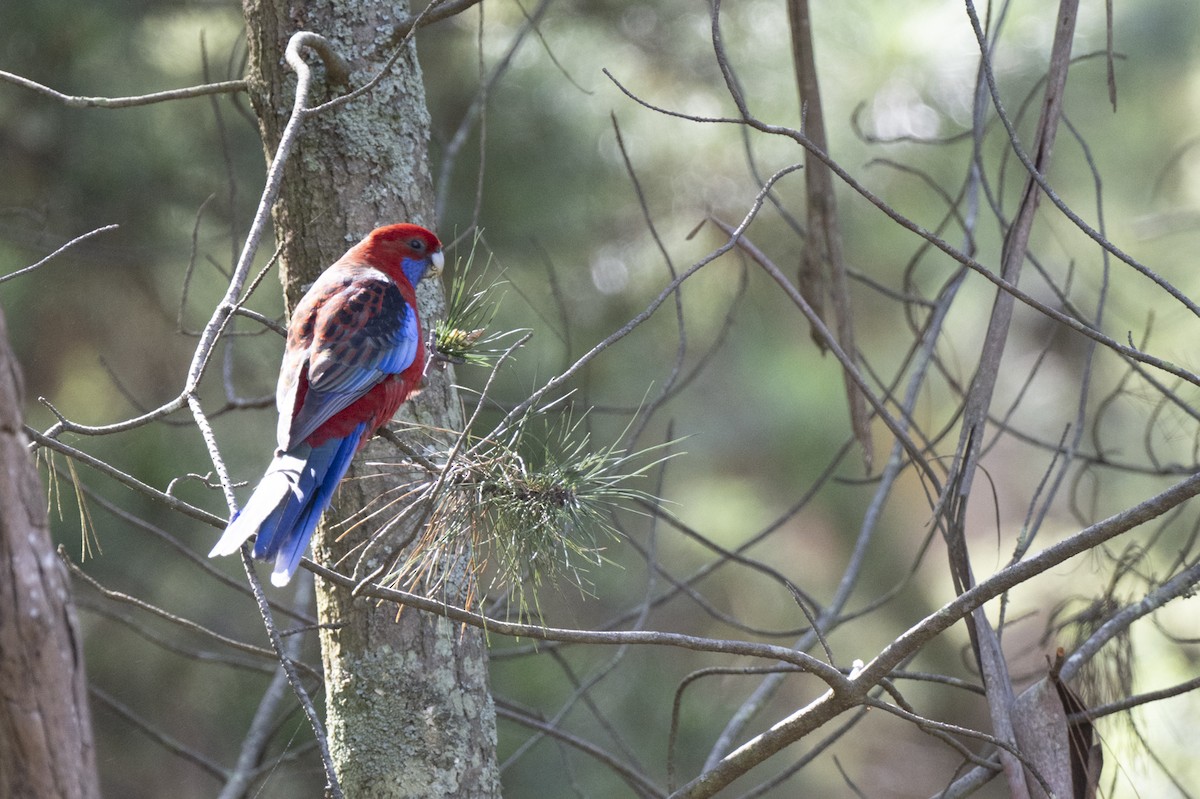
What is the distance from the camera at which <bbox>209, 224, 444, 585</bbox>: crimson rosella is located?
5.70ft

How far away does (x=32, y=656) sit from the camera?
846 mm

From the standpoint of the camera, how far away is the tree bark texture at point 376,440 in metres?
1.82

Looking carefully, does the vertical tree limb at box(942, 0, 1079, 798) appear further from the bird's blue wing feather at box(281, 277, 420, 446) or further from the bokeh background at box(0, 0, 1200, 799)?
the bird's blue wing feather at box(281, 277, 420, 446)

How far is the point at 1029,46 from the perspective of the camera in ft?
15.5

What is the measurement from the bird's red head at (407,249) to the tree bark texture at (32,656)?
1073 mm

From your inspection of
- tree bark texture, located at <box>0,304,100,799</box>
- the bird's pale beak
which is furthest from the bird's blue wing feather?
tree bark texture, located at <box>0,304,100,799</box>

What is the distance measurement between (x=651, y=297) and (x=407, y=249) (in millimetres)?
2536

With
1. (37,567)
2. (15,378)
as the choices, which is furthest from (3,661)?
(15,378)

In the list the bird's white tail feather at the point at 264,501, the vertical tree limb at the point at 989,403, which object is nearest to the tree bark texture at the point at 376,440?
the bird's white tail feather at the point at 264,501

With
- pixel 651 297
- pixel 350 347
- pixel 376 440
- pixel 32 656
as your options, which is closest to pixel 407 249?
pixel 350 347

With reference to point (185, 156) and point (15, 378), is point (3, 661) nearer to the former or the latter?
point (15, 378)

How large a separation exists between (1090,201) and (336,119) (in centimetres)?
439

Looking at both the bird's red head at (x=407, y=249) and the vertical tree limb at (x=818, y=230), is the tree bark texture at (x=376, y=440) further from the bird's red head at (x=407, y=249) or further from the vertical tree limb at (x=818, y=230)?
the vertical tree limb at (x=818, y=230)

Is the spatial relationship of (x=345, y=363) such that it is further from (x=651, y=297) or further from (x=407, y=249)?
(x=651, y=297)
